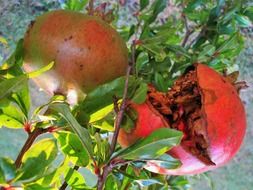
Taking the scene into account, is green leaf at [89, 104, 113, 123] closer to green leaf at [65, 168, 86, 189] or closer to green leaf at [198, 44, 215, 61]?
green leaf at [65, 168, 86, 189]

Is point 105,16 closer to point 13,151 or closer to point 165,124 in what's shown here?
point 165,124

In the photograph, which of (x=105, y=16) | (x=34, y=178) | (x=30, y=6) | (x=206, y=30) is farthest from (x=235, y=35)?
(x=30, y=6)

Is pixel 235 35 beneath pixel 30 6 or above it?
above

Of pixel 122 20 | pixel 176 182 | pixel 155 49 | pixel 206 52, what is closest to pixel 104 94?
pixel 155 49

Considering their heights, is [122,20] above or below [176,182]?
below

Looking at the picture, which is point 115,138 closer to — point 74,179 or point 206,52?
point 74,179

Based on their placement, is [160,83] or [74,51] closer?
[74,51]

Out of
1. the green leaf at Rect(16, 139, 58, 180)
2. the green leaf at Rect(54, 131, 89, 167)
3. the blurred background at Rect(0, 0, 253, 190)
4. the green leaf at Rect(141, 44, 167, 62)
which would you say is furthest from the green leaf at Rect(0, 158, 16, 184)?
the blurred background at Rect(0, 0, 253, 190)
